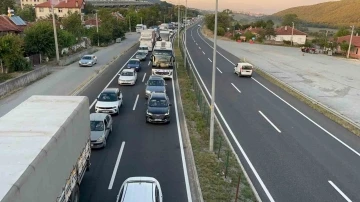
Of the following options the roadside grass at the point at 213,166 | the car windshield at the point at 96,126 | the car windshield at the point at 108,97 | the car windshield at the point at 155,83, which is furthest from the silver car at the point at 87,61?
the car windshield at the point at 96,126

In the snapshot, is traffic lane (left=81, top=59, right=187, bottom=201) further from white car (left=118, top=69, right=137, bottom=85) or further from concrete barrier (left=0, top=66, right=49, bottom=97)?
concrete barrier (left=0, top=66, right=49, bottom=97)

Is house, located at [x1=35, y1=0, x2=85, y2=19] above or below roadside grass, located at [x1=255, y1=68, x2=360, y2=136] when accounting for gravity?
above

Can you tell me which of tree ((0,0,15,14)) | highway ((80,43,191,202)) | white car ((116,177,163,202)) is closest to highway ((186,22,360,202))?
highway ((80,43,191,202))

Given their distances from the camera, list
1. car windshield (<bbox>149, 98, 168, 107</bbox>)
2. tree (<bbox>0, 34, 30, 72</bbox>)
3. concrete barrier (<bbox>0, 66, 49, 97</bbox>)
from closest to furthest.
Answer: car windshield (<bbox>149, 98, 168, 107</bbox>) → concrete barrier (<bbox>0, 66, 49, 97</bbox>) → tree (<bbox>0, 34, 30, 72</bbox>)

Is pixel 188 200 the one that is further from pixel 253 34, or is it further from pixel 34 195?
pixel 253 34

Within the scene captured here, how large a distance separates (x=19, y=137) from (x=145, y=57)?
128 ft

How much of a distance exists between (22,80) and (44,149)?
23.9 meters

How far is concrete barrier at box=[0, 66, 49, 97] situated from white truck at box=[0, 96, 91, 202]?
16063 mm

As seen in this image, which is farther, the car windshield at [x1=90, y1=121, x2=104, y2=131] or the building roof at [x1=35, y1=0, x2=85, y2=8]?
the building roof at [x1=35, y1=0, x2=85, y2=8]

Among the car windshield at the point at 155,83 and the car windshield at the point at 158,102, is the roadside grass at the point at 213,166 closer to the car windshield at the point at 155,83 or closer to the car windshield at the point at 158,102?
the car windshield at the point at 158,102

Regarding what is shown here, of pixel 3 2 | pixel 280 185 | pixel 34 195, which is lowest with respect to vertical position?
pixel 280 185

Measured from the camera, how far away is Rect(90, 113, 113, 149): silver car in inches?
624

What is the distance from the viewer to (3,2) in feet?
326

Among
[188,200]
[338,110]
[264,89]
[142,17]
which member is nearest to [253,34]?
[142,17]
